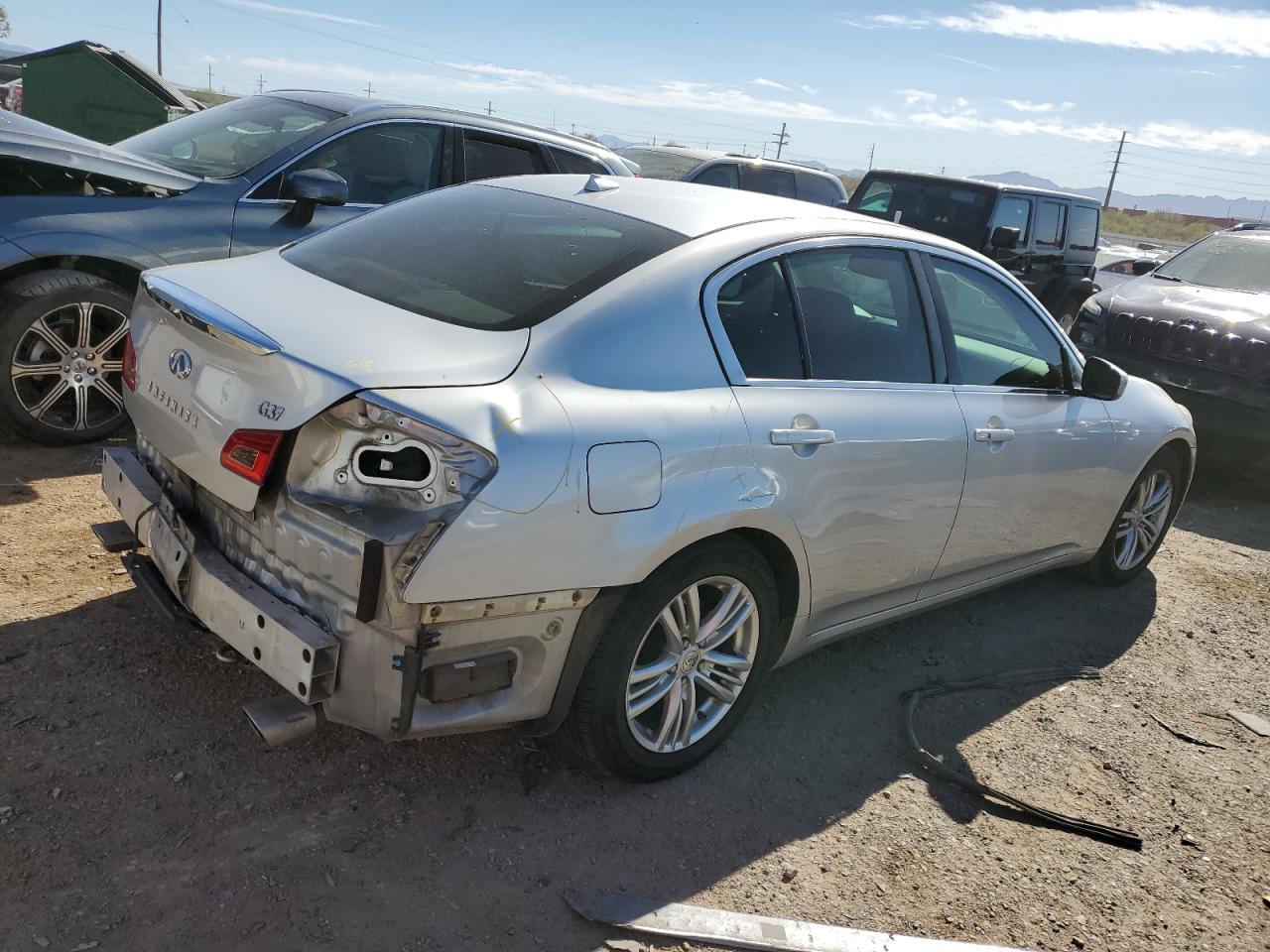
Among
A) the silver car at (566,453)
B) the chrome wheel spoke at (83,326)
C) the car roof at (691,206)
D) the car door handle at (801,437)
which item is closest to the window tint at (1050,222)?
the silver car at (566,453)

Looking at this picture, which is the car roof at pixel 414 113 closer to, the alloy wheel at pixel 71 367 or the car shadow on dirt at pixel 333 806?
the alloy wheel at pixel 71 367

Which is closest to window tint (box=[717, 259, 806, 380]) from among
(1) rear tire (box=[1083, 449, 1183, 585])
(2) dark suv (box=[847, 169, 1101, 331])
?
(1) rear tire (box=[1083, 449, 1183, 585])

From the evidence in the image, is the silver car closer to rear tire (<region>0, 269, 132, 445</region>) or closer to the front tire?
the front tire

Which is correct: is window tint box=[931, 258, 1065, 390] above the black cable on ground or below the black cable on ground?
above

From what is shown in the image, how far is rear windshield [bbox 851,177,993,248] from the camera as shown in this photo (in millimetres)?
11547

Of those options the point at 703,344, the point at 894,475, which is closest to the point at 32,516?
the point at 703,344

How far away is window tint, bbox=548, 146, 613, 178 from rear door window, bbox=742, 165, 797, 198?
5737 mm

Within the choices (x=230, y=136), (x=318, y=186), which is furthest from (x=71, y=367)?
(x=230, y=136)

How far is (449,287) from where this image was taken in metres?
3.04

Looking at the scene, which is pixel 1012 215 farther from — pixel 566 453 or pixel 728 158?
pixel 566 453

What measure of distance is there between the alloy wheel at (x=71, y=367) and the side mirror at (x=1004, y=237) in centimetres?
926

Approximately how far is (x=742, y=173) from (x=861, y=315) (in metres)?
8.97

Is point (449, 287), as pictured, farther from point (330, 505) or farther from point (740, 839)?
point (740, 839)

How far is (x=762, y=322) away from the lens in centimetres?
323
